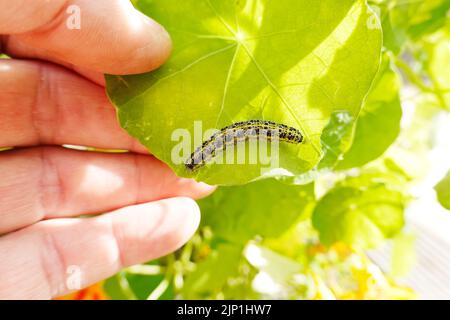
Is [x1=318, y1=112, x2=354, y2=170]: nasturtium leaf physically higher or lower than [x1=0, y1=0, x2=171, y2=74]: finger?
lower

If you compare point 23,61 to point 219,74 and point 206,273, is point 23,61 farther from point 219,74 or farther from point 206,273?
point 206,273

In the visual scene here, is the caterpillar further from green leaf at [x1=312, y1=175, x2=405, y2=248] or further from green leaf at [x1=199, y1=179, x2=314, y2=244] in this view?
green leaf at [x1=312, y1=175, x2=405, y2=248]

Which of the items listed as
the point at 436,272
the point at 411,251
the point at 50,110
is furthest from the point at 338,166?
the point at 436,272

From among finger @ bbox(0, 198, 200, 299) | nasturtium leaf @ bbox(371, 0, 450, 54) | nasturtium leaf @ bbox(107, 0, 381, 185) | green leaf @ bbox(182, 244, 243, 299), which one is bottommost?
green leaf @ bbox(182, 244, 243, 299)

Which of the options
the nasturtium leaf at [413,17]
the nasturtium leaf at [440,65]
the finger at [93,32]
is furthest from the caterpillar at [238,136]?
the nasturtium leaf at [440,65]

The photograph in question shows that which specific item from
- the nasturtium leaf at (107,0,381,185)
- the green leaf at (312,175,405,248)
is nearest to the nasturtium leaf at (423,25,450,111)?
the green leaf at (312,175,405,248)

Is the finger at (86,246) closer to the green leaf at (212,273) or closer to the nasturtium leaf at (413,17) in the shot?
the green leaf at (212,273)

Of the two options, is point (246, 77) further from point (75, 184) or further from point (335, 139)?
point (75, 184)

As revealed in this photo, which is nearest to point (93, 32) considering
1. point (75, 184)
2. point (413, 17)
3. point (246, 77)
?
point (246, 77)
